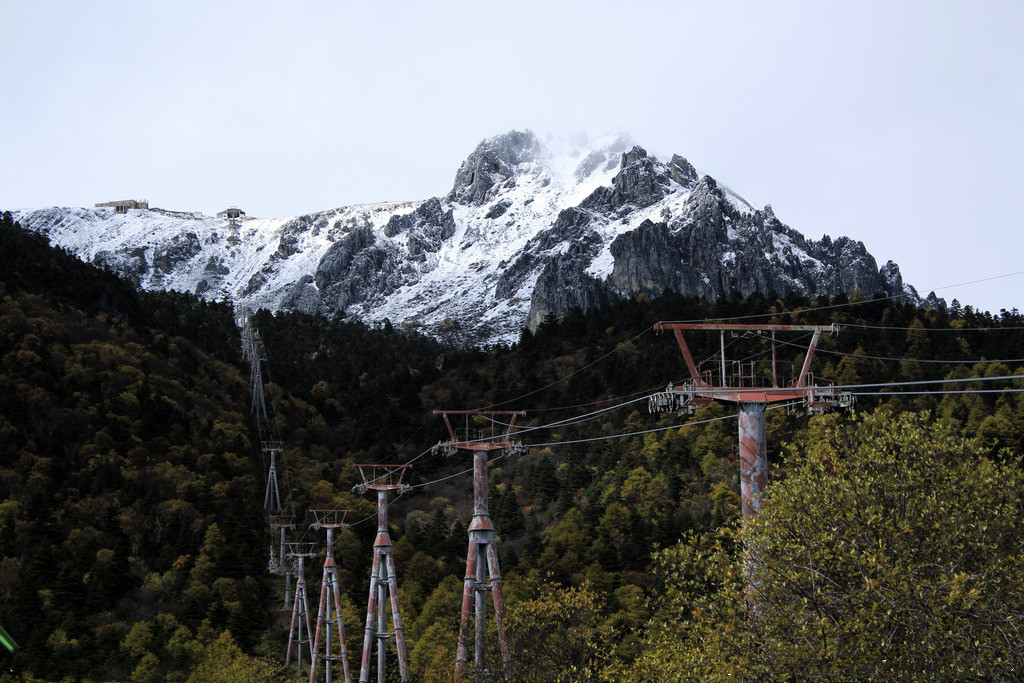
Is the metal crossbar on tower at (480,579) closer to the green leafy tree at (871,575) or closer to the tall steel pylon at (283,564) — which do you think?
the green leafy tree at (871,575)

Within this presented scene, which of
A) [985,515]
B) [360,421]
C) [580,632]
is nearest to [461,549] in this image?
[580,632]

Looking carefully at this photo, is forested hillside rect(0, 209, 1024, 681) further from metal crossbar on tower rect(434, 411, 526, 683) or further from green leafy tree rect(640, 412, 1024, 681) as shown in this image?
green leafy tree rect(640, 412, 1024, 681)

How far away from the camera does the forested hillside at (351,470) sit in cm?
7362

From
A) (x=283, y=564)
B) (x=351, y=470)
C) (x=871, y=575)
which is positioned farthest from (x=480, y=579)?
(x=351, y=470)

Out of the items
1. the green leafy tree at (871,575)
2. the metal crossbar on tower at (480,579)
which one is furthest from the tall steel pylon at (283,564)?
the green leafy tree at (871,575)

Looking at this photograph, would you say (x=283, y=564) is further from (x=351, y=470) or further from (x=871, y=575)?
(x=871, y=575)

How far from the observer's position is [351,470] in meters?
124

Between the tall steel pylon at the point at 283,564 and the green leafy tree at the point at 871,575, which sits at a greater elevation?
the green leafy tree at the point at 871,575

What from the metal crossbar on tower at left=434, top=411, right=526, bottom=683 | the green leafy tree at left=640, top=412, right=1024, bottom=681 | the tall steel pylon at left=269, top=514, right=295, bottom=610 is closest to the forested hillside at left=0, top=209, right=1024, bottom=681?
the metal crossbar on tower at left=434, top=411, right=526, bottom=683

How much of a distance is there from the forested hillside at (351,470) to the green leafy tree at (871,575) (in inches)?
94.5

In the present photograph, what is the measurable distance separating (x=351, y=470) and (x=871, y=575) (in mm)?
107646

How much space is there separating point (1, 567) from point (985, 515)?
81632 millimetres

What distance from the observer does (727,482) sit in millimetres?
89000

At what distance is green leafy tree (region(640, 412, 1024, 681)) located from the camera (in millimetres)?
19141
